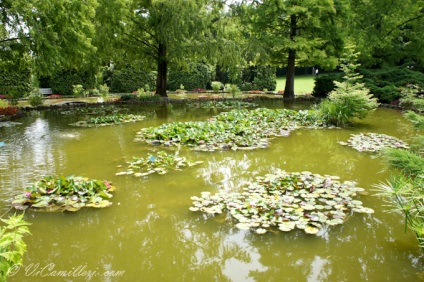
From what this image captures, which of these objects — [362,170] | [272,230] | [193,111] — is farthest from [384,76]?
[272,230]

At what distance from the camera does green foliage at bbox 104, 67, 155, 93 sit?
19516mm

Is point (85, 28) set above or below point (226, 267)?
above

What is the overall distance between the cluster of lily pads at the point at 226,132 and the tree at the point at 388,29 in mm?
7754

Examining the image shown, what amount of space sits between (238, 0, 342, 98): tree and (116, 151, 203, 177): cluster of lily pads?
1012 cm

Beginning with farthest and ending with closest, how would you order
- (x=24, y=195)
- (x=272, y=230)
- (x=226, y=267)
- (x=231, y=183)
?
1. (x=231, y=183)
2. (x=24, y=195)
3. (x=272, y=230)
4. (x=226, y=267)

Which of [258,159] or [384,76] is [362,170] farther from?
[384,76]

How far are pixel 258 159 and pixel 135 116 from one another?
5.80 meters

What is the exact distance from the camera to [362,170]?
546 centimetres

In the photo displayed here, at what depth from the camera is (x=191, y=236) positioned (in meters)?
3.42

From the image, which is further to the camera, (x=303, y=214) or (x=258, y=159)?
(x=258, y=159)

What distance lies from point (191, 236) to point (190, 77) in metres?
18.5

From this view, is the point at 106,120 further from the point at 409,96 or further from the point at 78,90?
the point at 409,96

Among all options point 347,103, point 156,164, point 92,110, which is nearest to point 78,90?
point 92,110

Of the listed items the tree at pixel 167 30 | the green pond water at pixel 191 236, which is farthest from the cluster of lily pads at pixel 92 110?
the green pond water at pixel 191 236
